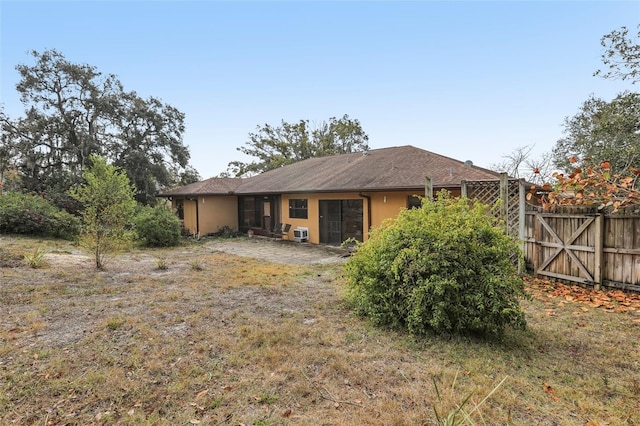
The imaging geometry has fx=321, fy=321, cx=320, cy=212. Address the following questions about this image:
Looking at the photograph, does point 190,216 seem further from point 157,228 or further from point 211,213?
point 157,228

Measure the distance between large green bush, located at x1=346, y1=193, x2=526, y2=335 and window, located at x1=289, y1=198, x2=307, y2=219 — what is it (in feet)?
29.4

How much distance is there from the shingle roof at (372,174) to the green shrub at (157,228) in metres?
3.70

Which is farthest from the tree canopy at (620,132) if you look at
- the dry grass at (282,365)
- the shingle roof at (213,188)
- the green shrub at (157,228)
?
the shingle roof at (213,188)

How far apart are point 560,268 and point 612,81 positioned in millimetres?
7076

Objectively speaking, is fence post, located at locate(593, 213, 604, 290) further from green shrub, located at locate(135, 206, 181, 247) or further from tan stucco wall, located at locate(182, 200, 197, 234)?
tan stucco wall, located at locate(182, 200, 197, 234)

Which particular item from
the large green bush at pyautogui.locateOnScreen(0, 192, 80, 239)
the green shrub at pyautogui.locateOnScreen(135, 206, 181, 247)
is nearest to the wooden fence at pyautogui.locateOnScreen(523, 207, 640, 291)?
the green shrub at pyautogui.locateOnScreen(135, 206, 181, 247)

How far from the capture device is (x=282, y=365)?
10.7ft

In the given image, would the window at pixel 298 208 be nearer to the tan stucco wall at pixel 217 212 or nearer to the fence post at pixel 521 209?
the tan stucco wall at pixel 217 212

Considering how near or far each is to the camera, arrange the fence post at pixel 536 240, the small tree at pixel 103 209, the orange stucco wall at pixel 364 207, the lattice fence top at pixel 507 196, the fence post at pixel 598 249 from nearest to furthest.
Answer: the fence post at pixel 598 249 → the fence post at pixel 536 240 → the lattice fence top at pixel 507 196 → the small tree at pixel 103 209 → the orange stucco wall at pixel 364 207

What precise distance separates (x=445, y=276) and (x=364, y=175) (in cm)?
867

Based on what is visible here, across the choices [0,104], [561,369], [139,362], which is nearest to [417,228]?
[561,369]

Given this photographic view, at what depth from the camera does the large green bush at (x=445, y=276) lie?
12.2 ft

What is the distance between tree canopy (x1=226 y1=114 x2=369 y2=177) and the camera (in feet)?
97.9

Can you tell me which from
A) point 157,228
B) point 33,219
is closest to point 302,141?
point 157,228
